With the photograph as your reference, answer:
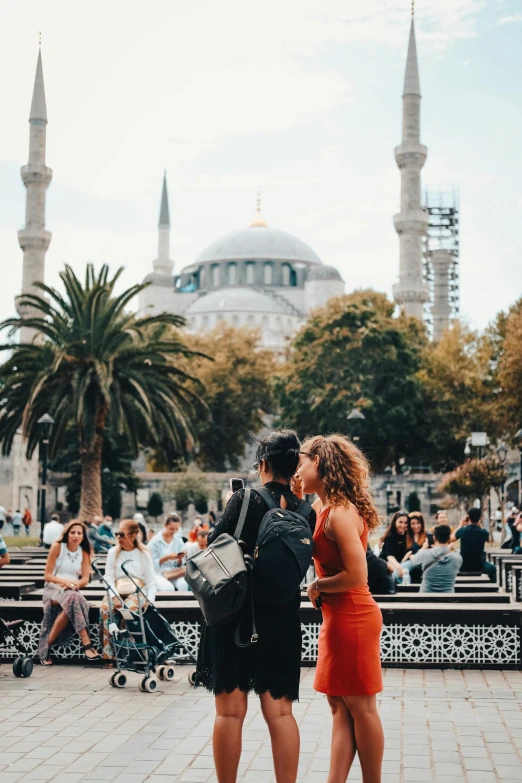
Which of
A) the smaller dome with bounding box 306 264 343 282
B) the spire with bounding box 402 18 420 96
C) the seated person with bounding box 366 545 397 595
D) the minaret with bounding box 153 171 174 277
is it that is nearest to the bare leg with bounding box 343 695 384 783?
the seated person with bounding box 366 545 397 595

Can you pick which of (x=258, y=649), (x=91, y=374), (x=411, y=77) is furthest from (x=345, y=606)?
(x=411, y=77)

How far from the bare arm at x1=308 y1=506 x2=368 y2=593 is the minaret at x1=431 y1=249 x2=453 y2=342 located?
83.2 m

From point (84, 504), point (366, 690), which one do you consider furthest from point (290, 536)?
point (84, 504)

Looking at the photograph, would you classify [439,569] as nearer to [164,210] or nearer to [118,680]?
[118,680]

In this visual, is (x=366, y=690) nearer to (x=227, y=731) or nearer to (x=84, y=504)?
(x=227, y=731)

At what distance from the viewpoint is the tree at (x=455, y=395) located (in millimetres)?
51625

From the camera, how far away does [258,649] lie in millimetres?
5086

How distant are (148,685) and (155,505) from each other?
48.6 m

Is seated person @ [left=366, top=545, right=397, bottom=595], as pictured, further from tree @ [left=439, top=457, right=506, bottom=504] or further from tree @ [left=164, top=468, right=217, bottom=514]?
tree @ [left=164, top=468, right=217, bottom=514]

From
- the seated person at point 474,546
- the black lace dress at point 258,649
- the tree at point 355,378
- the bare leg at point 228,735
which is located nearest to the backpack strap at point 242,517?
the black lace dress at point 258,649

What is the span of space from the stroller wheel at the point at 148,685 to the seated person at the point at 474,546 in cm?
617

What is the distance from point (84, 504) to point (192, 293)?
95.2 m

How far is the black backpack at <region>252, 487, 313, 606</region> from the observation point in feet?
16.1

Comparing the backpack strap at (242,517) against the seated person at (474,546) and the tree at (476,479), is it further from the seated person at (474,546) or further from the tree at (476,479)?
the tree at (476,479)
